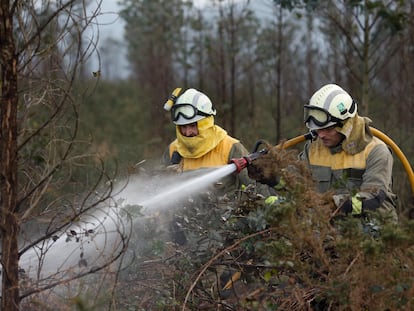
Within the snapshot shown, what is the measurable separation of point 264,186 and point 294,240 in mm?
1692

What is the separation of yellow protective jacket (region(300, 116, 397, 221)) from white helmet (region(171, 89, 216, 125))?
0.99 m

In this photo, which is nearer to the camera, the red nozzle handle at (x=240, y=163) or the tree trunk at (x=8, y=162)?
the tree trunk at (x=8, y=162)

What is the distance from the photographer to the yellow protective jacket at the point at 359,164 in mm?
4383

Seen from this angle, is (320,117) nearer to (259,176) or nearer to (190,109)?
(259,176)

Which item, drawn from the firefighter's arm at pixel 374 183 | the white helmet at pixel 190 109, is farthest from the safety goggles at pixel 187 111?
the firefighter's arm at pixel 374 183

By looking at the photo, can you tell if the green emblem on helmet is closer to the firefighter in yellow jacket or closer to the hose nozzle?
the hose nozzle

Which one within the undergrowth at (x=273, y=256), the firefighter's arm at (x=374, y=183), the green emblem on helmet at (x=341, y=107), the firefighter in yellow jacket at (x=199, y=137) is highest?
the green emblem on helmet at (x=341, y=107)

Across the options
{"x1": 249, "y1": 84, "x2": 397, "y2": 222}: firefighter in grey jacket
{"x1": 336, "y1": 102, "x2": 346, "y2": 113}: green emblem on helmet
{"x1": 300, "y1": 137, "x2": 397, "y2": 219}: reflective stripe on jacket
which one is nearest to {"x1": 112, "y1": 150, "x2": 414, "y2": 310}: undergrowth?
{"x1": 300, "y1": 137, "x2": 397, "y2": 219}: reflective stripe on jacket

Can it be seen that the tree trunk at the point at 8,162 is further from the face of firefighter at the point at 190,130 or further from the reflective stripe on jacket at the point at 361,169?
the face of firefighter at the point at 190,130

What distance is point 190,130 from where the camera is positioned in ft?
17.8

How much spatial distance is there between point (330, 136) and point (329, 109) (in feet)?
0.76

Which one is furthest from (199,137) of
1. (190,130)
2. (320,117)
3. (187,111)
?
(320,117)

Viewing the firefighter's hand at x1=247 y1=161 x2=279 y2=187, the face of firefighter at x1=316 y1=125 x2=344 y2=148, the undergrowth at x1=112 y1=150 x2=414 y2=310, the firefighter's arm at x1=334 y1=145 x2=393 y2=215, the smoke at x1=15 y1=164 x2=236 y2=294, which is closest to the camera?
the undergrowth at x1=112 y1=150 x2=414 y2=310

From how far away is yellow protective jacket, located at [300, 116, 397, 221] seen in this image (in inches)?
173
